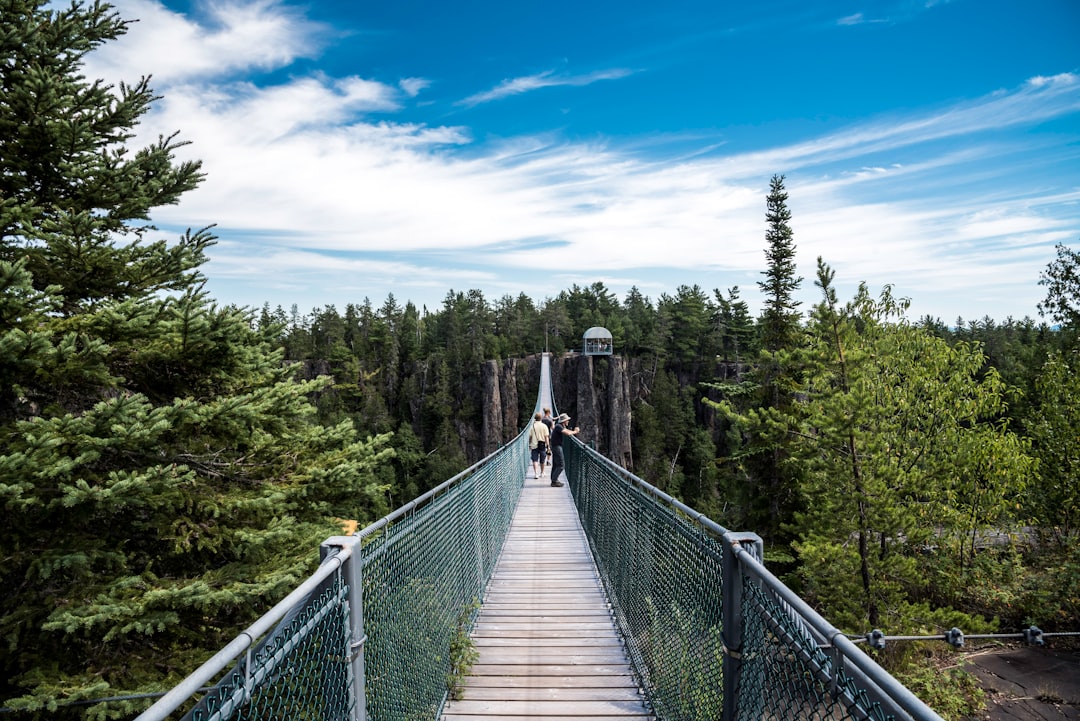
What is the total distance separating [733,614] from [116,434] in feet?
14.0

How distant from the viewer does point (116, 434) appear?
13.2ft

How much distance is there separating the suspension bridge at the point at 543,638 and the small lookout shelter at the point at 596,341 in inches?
1597

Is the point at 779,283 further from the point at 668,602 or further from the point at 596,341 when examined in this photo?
the point at 596,341

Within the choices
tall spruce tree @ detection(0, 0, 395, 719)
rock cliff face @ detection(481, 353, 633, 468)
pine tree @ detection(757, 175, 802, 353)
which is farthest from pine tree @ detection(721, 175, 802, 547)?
rock cliff face @ detection(481, 353, 633, 468)

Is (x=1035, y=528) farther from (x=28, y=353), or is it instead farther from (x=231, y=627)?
(x=28, y=353)

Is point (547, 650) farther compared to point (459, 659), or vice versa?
point (547, 650)

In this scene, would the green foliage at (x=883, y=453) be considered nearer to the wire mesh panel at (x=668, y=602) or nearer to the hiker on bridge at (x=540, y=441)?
the hiker on bridge at (x=540, y=441)

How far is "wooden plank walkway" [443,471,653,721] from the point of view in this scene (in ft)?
9.31

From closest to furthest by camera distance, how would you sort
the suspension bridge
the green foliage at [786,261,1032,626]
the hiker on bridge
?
the suspension bridge → the green foliage at [786,261,1032,626] → the hiker on bridge

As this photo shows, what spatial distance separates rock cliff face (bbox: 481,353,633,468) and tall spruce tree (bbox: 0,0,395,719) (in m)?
33.5

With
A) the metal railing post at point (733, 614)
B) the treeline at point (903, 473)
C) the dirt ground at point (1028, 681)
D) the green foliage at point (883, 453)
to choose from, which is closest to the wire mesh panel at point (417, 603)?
the metal railing post at point (733, 614)

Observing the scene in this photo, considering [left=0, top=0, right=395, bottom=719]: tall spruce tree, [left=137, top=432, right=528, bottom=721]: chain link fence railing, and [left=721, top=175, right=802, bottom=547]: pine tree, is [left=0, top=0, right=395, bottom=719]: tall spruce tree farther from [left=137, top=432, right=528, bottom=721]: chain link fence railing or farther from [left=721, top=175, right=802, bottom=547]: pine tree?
[left=721, top=175, right=802, bottom=547]: pine tree

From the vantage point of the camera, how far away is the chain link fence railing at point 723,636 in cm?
120

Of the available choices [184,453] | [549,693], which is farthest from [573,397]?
[549,693]
